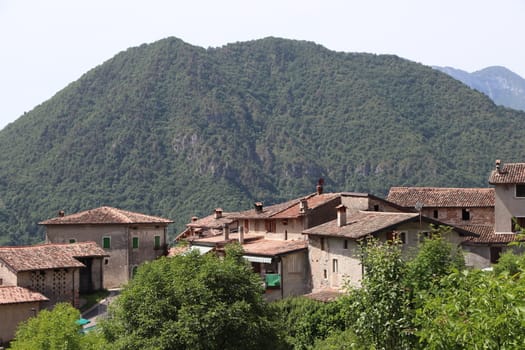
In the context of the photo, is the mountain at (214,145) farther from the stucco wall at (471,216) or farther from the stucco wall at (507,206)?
the stucco wall at (507,206)

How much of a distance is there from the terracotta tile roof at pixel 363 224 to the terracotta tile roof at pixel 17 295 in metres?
14.8

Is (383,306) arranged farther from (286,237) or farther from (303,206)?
(286,237)

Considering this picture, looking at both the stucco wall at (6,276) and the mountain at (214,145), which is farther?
Answer: the mountain at (214,145)

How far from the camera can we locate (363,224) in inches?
1442

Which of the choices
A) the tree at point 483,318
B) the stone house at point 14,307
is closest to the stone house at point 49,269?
the stone house at point 14,307

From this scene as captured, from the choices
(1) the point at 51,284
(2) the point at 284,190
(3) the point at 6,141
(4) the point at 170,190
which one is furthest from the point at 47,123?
(1) the point at 51,284

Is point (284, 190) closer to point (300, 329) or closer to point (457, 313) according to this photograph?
point (300, 329)

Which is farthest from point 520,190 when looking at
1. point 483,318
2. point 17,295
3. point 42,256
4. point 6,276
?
point 483,318

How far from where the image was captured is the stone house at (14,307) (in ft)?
116

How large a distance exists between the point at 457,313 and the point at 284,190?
144 meters

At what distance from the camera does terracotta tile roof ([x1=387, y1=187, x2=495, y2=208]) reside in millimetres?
56312

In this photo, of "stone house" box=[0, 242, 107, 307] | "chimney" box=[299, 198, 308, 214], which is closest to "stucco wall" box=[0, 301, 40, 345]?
"stone house" box=[0, 242, 107, 307]

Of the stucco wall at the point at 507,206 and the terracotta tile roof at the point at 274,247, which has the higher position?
the stucco wall at the point at 507,206

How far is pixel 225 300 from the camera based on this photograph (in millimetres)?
23891
